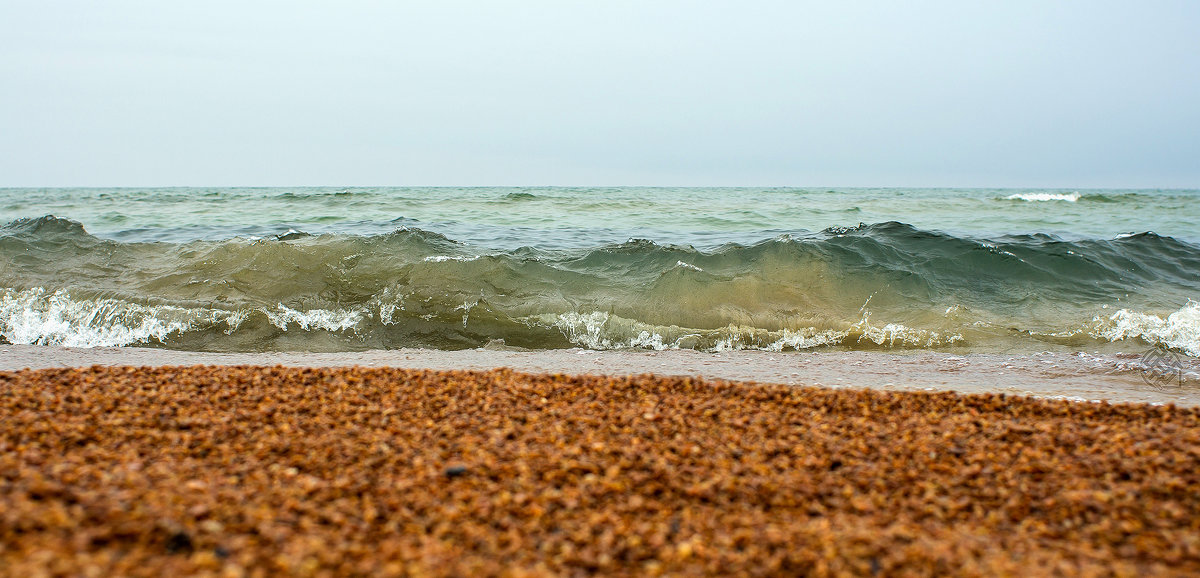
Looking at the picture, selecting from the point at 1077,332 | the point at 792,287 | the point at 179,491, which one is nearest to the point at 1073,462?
the point at 179,491

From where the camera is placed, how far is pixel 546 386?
3.67 m

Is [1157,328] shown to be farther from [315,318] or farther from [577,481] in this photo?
[315,318]

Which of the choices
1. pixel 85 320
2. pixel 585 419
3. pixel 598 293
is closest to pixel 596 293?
pixel 598 293

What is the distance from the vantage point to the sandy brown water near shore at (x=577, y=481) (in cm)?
184

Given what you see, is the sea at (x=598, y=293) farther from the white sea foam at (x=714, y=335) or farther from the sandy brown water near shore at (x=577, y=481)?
the sandy brown water near shore at (x=577, y=481)

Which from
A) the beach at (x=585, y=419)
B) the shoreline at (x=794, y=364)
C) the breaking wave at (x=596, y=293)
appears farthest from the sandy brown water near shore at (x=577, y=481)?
the breaking wave at (x=596, y=293)

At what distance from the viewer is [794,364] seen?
16.6ft

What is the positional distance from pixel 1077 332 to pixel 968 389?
113 inches

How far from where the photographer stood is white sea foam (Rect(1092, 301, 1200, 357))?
598 cm

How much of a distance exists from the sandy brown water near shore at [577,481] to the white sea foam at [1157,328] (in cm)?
310

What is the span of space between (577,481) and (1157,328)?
254 inches

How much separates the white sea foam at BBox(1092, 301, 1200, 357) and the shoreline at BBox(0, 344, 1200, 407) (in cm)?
83

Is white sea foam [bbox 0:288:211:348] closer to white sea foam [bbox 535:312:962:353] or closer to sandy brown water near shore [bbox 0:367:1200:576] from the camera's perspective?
sandy brown water near shore [bbox 0:367:1200:576]

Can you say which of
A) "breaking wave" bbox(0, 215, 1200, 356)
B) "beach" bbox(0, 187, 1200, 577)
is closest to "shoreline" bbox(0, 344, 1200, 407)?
"beach" bbox(0, 187, 1200, 577)
